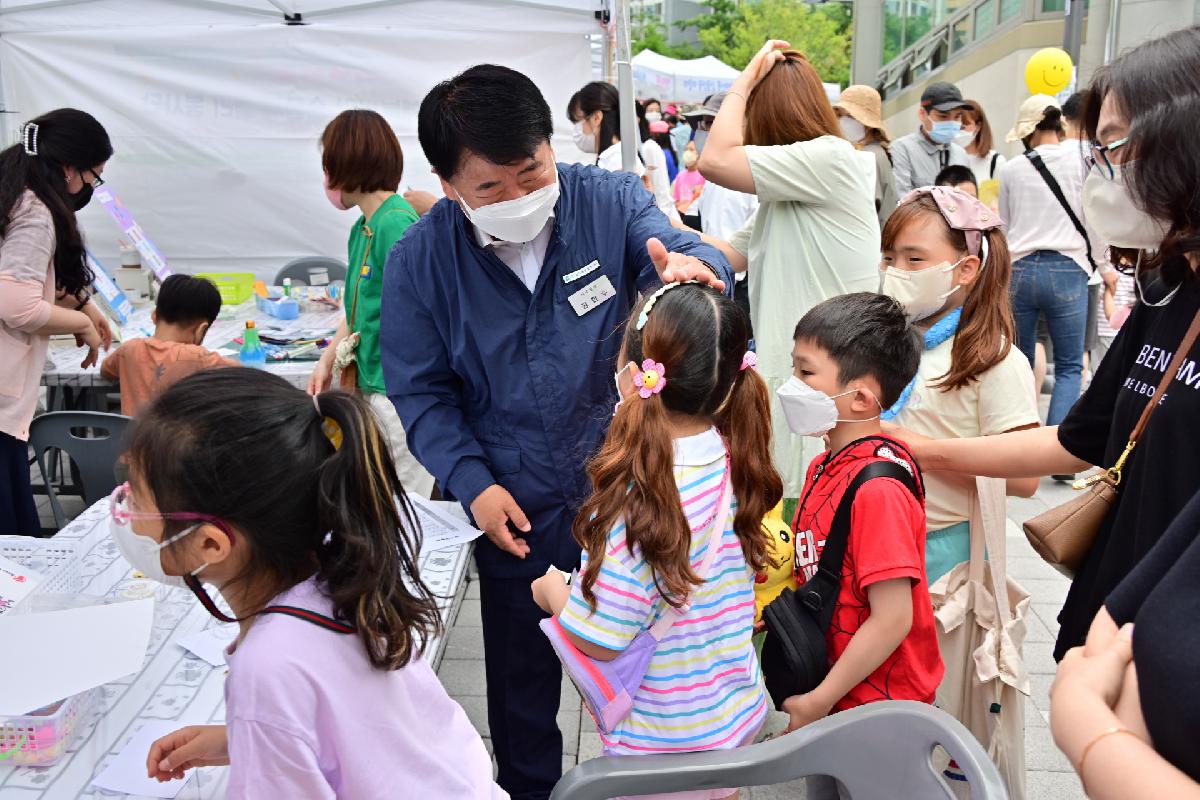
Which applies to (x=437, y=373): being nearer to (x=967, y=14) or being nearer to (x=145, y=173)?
(x=145, y=173)

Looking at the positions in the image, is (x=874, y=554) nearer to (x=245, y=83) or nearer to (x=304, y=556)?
(x=304, y=556)

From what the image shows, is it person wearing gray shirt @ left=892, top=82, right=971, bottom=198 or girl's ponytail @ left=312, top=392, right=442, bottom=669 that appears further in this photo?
person wearing gray shirt @ left=892, top=82, right=971, bottom=198

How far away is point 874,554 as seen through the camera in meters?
1.69

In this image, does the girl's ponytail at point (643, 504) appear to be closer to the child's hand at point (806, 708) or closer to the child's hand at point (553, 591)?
the child's hand at point (553, 591)

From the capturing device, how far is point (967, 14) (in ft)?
48.7

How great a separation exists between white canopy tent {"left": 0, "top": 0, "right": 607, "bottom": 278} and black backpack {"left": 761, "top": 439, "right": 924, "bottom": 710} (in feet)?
14.1

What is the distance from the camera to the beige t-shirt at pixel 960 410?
2.08 metres

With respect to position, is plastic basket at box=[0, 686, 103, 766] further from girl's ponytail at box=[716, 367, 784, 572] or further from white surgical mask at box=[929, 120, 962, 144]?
white surgical mask at box=[929, 120, 962, 144]

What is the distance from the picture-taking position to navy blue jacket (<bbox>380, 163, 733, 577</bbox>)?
2.01m

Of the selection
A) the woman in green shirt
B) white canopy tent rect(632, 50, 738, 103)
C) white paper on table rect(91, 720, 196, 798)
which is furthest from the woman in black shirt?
white canopy tent rect(632, 50, 738, 103)

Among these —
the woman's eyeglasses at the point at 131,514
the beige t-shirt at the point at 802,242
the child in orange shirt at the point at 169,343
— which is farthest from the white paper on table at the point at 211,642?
the child in orange shirt at the point at 169,343

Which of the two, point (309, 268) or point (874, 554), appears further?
point (309, 268)

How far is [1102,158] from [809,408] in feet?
2.14

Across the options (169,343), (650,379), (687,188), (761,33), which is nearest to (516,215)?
(650,379)
